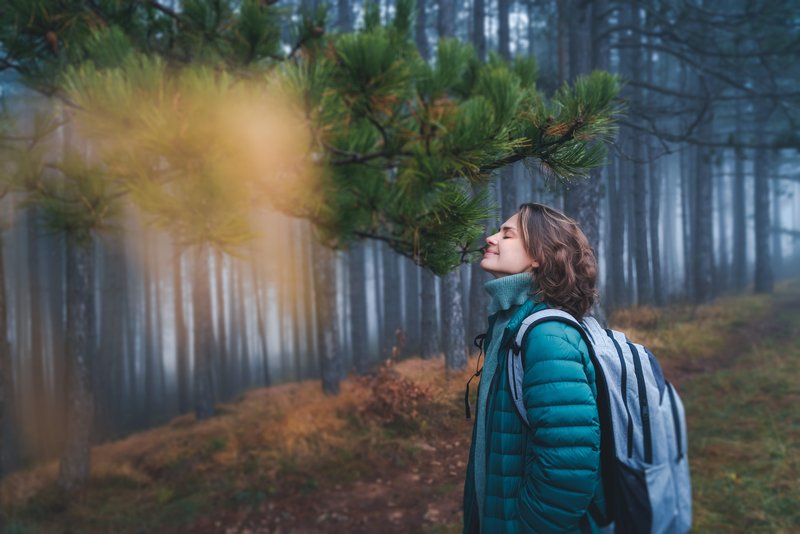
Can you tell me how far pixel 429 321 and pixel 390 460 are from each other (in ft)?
15.8

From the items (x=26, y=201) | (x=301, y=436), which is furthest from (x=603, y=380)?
(x=301, y=436)

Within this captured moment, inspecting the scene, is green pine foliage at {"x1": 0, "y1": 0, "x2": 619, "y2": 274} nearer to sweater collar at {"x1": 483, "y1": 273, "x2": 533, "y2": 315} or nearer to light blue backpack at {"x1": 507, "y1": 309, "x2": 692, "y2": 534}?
sweater collar at {"x1": 483, "y1": 273, "x2": 533, "y2": 315}

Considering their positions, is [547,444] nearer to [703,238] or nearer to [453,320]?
[453,320]

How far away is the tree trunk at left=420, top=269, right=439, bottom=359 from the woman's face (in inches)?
316

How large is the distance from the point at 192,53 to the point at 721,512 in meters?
5.36

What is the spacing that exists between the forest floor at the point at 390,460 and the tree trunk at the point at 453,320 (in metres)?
0.30

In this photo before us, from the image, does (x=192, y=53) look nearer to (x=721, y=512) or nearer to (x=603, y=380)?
(x=603, y=380)

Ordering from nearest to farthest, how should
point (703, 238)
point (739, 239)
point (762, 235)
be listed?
point (703, 238), point (762, 235), point (739, 239)

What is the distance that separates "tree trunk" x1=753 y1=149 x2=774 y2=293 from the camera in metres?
16.4

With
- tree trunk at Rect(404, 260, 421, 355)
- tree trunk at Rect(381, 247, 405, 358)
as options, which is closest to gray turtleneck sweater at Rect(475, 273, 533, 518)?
tree trunk at Rect(381, 247, 405, 358)

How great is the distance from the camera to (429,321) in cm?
988

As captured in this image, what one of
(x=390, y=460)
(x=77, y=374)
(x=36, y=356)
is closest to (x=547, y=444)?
(x=390, y=460)

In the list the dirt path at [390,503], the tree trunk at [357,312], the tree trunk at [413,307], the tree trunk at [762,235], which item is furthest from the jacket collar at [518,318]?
the tree trunk at [762,235]

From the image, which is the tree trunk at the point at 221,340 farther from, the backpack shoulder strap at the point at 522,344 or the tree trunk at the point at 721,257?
the tree trunk at the point at 721,257
